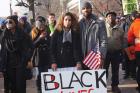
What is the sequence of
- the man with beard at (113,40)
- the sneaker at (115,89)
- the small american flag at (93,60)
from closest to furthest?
1. the small american flag at (93,60)
2. the man with beard at (113,40)
3. the sneaker at (115,89)

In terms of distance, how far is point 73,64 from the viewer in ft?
29.3

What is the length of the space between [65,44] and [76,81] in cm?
108

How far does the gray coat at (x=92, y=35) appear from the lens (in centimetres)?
902

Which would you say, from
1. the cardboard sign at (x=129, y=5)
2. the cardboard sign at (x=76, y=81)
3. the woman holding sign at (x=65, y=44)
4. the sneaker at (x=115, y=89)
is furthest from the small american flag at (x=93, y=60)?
the cardboard sign at (x=129, y=5)

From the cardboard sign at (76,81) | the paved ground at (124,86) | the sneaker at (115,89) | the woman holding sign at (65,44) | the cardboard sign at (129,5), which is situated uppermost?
the cardboard sign at (129,5)

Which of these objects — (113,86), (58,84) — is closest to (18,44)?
(58,84)

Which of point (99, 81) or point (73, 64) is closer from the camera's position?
point (99, 81)

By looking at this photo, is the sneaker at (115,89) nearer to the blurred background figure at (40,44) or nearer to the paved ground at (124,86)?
the paved ground at (124,86)

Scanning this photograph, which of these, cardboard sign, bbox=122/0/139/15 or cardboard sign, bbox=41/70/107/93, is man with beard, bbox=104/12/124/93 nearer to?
cardboard sign, bbox=41/70/107/93

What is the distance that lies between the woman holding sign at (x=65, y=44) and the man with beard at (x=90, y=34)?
18cm

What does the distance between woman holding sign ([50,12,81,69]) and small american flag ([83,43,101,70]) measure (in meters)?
0.21

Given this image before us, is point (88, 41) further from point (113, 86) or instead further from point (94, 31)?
point (113, 86)

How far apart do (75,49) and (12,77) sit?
1.54 meters

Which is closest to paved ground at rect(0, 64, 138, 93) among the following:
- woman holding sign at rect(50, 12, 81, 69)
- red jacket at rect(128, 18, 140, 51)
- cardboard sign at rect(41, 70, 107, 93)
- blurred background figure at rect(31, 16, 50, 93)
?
red jacket at rect(128, 18, 140, 51)
